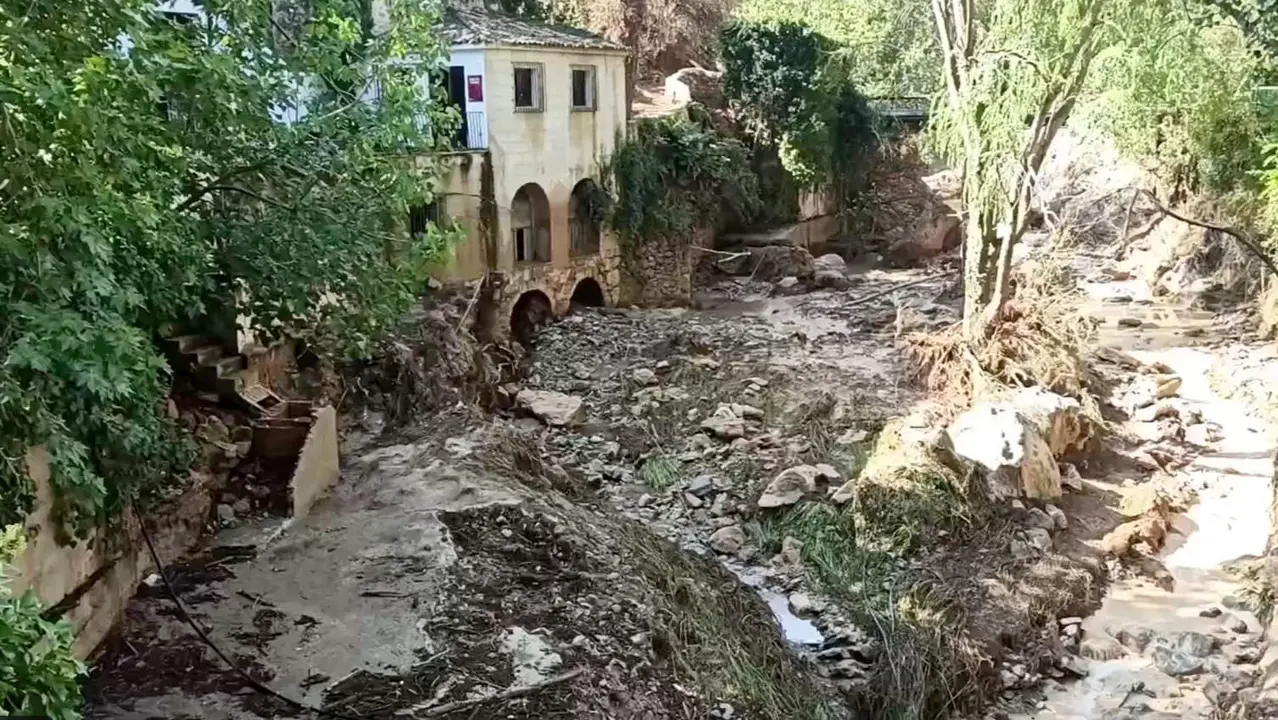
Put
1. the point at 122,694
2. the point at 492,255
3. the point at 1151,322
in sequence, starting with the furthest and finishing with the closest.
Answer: the point at 1151,322, the point at 492,255, the point at 122,694

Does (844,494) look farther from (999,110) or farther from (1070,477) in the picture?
(999,110)

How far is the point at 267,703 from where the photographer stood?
6.64 m

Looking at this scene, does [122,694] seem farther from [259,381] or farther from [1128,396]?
[1128,396]

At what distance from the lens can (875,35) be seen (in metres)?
22.0

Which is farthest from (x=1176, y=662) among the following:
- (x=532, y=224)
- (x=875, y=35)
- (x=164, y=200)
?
(x=875, y=35)

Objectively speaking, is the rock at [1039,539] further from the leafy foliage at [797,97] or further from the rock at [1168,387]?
the leafy foliage at [797,97]

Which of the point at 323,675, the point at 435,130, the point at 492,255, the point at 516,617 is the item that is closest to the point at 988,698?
the point at 516,617

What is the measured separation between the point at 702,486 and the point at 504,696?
634 cm

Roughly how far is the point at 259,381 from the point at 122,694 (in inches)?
181

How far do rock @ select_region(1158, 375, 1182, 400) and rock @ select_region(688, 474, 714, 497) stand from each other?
25.0 feet

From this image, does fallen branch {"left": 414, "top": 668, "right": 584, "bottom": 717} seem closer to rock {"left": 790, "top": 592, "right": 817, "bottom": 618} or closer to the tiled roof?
rock {"left": 790, "top": 592, "right": 817, "bottom": 618}

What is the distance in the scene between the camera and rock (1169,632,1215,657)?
396 inches

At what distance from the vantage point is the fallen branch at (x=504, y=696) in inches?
262

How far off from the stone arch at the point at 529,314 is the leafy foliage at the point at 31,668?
15.1m
